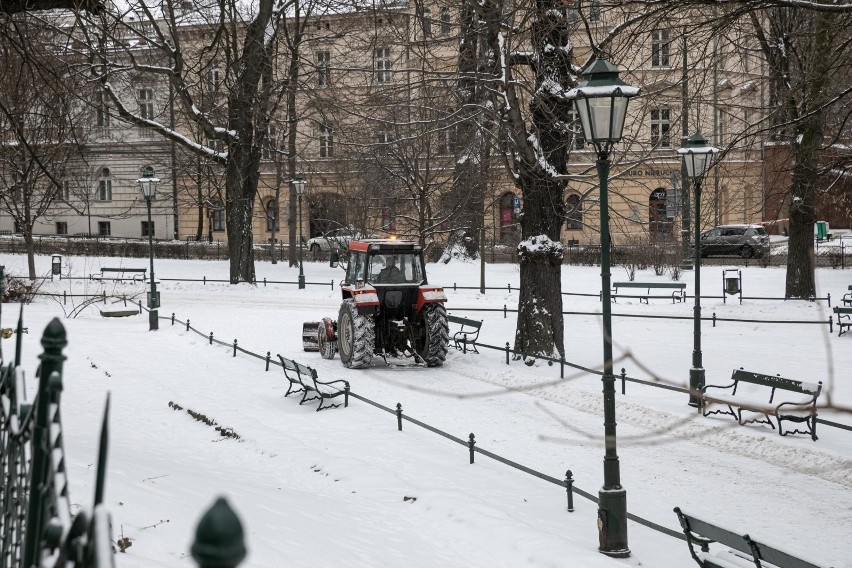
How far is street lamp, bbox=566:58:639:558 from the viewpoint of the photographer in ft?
29.2

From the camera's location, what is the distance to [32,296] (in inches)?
1206

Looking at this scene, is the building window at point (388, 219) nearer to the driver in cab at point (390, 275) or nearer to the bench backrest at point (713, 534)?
the driver in cab at point (390, 275)

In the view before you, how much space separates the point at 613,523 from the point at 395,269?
36.6 feet

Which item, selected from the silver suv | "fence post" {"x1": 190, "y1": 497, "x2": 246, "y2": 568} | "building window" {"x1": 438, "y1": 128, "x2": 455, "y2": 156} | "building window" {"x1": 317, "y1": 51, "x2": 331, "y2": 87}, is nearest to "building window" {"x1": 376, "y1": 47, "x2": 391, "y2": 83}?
"building window" {"x1": 317, "y1": 51, "x2": 331, "y2": 87}

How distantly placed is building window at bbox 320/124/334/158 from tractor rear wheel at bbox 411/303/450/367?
5758mm

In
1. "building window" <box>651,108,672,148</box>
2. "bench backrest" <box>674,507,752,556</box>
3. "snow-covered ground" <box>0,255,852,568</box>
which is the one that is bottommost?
"snow-covered ground" <box>0,255,852,568</box>

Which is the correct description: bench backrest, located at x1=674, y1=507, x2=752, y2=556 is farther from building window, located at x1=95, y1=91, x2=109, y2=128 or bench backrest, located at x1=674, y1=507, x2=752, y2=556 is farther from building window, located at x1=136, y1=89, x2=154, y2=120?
building window, located at x1=136, y1=89, x2=154, y2=120

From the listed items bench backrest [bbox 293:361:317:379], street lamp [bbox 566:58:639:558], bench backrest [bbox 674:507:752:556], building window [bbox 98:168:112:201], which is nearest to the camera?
bench backrest [bbox 674:507:752:556]

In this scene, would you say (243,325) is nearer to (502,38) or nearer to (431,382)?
(431,382)

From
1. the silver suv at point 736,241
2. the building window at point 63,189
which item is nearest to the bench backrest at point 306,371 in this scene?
the building window at point 63,189

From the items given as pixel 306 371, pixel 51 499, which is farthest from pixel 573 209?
pixel 51 499

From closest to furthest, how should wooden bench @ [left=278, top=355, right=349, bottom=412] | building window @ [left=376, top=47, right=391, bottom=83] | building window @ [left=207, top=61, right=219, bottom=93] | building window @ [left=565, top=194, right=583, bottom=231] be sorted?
1. wooden bench @ [left=278, top=355, right=349, bottom=412]
2. building window @ [left=376, top=47, right=391, bottom=83]
3. building window @ [left=565, top=194, right=583, bottom=231]
4. building window @ [left=207, top=61, right=219, bottom=93]

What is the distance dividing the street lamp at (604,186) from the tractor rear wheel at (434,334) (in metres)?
9.22

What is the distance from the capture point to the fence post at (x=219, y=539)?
137 centimetres
